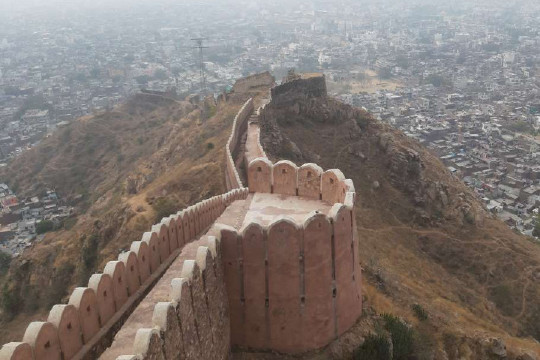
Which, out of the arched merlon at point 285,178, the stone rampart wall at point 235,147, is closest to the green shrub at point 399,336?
the arched merlon at point 285,178

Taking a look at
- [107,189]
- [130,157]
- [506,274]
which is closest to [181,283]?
[506,274]

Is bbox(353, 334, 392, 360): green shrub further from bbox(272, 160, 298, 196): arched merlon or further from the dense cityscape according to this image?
the dense cityscape

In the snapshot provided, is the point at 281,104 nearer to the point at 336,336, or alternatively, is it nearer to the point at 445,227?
the point at 445,227

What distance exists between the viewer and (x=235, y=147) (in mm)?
34250

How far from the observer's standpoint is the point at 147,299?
13.0m

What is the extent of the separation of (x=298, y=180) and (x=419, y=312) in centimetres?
618

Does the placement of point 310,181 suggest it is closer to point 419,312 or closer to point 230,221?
point 230,221

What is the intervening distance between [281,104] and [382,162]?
8.75 m

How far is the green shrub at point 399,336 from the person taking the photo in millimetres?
15734

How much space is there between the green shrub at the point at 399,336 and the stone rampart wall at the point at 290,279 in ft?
6.51

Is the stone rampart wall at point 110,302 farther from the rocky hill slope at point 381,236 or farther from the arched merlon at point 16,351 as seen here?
the rocky hill slope at point 381,236

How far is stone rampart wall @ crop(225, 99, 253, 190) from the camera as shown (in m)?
26.3

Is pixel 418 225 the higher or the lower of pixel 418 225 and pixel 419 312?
the lower

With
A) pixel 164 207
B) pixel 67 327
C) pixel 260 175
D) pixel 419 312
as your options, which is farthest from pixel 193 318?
pixel 164 207
